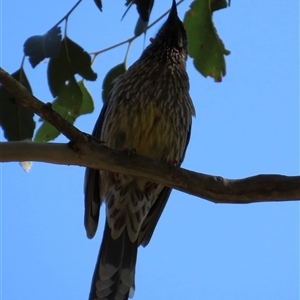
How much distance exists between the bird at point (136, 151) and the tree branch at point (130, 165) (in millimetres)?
717

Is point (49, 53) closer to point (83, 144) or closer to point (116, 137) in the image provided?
point (83, 144)

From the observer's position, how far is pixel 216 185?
219 cm

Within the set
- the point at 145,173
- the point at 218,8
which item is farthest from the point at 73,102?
the point at 218,8

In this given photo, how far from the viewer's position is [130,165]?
232 centimetres

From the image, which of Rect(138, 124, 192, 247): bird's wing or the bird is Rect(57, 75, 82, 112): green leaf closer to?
the bird

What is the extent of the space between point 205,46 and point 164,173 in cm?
83

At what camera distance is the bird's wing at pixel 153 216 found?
3295 millimetres

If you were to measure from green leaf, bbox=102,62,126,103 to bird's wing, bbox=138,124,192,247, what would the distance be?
0.58m

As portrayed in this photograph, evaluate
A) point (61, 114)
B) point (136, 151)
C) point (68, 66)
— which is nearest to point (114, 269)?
point (136, 151)

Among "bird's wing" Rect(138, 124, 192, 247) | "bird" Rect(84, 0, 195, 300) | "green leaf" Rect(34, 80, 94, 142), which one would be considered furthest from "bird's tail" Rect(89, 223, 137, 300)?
"green leaf" Rect(34, 80, 94, 142)

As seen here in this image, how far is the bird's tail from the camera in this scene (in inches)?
117

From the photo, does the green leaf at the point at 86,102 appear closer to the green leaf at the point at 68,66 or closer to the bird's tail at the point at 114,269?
the green leaf at the point at 68,66

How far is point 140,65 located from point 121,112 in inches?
17.4

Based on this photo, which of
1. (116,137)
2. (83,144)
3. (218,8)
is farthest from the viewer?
(116,137)
